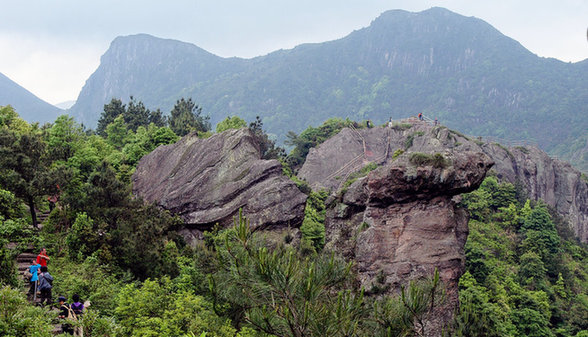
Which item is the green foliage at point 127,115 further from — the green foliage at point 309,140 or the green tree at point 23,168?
the green tree at point 23,168

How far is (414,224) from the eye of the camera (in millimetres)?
17547

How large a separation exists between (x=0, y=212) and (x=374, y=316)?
1295cm

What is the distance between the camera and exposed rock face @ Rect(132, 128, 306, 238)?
2183cm

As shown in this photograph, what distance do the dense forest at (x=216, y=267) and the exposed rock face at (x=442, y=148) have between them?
467cm

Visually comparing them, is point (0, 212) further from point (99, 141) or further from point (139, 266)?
point (99, 141)

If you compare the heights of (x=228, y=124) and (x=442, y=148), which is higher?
(x=442, y=148)

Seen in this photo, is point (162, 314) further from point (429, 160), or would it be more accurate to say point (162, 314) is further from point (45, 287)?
point (429, 160)

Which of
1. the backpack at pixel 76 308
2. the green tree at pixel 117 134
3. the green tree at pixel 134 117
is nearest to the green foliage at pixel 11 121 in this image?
the green tree at pixel 117 134

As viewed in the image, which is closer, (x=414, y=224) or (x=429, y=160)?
(x=429, y=160)

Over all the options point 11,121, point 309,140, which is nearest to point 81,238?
point 11,121

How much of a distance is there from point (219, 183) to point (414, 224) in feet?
34.4

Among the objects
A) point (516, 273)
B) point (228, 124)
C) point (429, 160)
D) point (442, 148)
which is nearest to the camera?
point (429, 160)

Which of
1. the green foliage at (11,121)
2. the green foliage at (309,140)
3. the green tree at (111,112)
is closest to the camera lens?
the green foliage at (11,121)

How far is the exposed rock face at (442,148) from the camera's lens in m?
39.1
